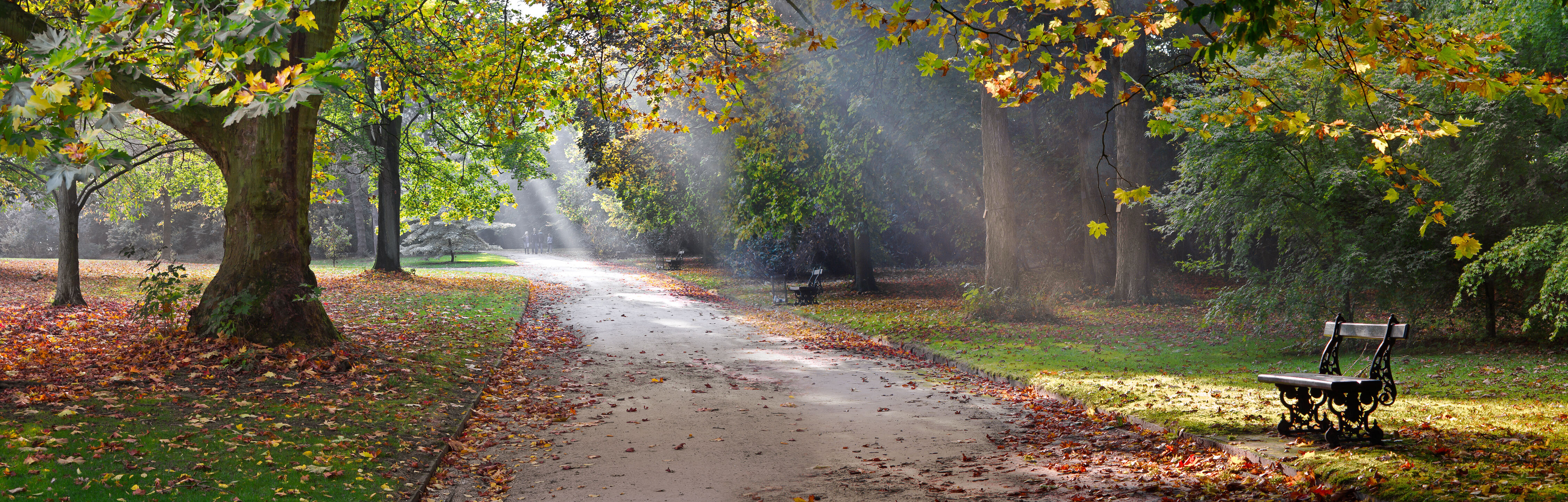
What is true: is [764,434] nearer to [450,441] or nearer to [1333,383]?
[450,441]

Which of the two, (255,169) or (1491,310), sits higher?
(255,169)

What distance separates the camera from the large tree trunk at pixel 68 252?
593 inches

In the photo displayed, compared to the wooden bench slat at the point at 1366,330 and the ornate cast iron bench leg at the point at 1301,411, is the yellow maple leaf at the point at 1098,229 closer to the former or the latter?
the ornate cast iron bench leg at the point at 1301,411

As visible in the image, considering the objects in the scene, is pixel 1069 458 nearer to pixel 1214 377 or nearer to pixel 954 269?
pixel 1214 377

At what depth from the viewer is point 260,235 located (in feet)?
32.1

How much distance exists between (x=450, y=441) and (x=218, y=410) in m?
→ 1.90

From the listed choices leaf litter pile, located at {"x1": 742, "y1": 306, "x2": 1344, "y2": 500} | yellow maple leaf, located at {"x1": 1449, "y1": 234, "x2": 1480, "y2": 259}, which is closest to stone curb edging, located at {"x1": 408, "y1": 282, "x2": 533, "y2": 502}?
leaf litter pile, located at {"x1": 742, "y1": 306, "x2": 1344, "y2": 500}

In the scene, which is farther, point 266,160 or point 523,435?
point 266,160

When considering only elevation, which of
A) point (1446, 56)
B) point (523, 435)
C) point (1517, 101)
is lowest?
point (523, 435)

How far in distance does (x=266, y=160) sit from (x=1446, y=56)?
1043cm

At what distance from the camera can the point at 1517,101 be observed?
10.0 metres

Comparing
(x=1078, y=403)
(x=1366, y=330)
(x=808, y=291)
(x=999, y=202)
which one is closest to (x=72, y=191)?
(x=808, y=291)

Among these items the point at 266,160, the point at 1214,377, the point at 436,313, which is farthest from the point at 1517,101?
the point at 436,313

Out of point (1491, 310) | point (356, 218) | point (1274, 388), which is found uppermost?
point (356, 218)
